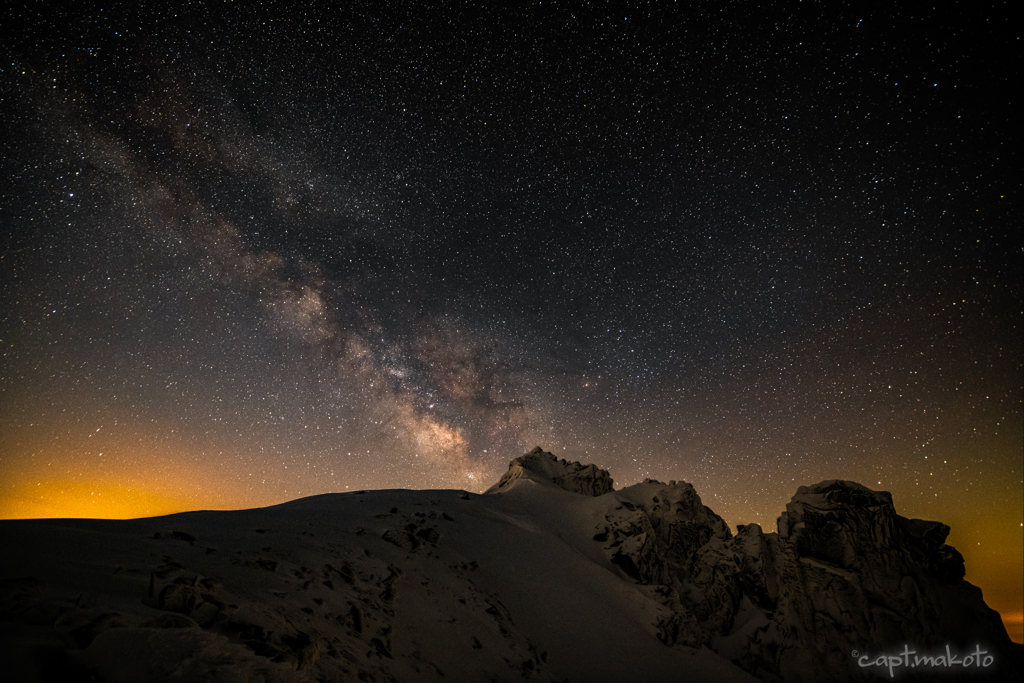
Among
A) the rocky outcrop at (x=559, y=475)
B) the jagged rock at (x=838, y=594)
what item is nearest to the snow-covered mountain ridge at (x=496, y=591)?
the jagged rock at (x=838, y=594)

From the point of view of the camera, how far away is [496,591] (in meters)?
21.4

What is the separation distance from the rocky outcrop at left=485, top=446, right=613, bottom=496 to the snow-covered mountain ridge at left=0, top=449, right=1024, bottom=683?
1.10 feet

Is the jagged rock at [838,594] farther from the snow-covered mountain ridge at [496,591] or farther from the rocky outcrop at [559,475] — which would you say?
the rocky outcrop at [559,475]

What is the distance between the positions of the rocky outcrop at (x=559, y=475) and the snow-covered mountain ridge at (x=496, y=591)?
335mm

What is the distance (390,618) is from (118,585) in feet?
26.8

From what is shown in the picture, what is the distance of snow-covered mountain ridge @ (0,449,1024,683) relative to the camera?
7.29 meters

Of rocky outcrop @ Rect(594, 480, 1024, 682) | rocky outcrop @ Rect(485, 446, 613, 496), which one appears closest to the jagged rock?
rocky outcrop @ Rect(594, 480, 1024, 682)

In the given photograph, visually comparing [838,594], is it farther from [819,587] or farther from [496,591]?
[496,591]

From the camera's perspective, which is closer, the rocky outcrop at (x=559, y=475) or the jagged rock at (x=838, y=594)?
the jagged rock at (x=838, y=594)

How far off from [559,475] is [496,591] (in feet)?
77.5

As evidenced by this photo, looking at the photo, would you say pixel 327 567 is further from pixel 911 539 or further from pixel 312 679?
pixel 911 539

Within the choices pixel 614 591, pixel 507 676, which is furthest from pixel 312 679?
pixel 614 591

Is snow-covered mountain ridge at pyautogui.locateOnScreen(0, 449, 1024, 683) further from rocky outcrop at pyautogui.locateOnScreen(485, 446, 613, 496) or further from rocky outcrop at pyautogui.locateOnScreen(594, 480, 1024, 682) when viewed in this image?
rocky outcrop at pyautogui.locateOnScreen(485, 446, 613, 496)

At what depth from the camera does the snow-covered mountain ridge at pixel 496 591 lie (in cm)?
729
